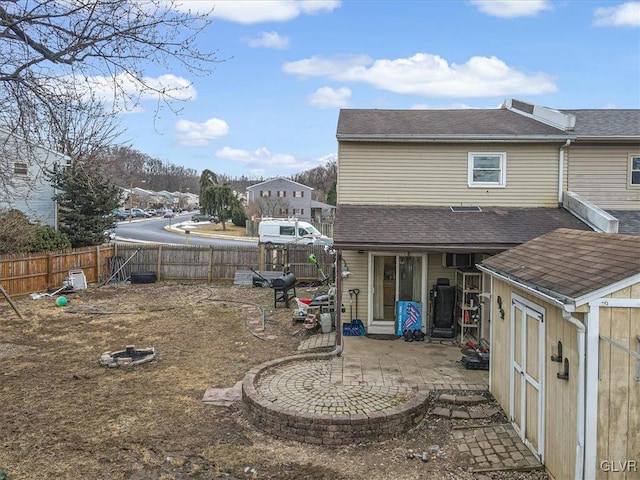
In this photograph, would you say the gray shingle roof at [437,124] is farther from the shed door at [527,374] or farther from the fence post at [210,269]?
the fence post at [210,269]

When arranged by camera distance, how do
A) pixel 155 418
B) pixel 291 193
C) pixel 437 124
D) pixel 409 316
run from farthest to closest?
pixel 291 193, pixel 437 124, pixel 409 316, pixel 155 418

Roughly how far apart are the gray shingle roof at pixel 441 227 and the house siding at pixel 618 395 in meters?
4.89

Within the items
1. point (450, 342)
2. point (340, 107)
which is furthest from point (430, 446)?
point (340, 107)

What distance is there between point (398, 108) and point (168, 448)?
38.6ft

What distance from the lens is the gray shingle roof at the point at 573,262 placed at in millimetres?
4160

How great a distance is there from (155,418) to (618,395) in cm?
578

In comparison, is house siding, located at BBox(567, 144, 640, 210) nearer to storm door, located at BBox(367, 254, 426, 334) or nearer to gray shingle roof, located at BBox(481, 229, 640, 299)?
storm door, located at BBox(367, 254, 426, 334)

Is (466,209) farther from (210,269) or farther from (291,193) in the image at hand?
(291,193)

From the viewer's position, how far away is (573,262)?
505 cm

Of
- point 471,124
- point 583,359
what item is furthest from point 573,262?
point 471,124

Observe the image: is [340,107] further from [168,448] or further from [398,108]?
[168,448]

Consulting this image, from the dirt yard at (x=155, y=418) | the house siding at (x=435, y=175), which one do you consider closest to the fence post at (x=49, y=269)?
the dirt yard at (x=155, y=418)

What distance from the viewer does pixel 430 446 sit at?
5656mm

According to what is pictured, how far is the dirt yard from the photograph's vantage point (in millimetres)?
5168
